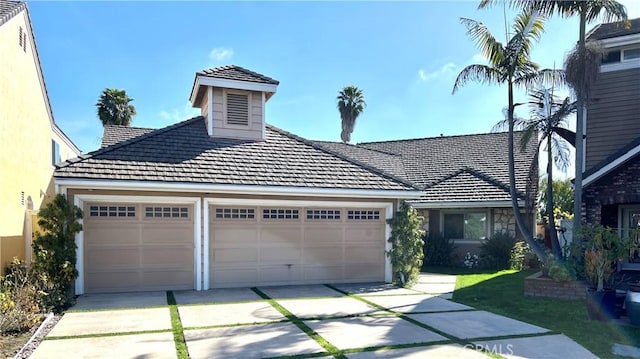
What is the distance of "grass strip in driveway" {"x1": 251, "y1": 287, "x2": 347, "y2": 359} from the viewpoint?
5.81 m

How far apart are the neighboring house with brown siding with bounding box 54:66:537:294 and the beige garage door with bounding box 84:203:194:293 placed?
2 centimetres

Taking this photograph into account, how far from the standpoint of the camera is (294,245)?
11.3 meters

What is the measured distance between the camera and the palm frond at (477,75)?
11.1m

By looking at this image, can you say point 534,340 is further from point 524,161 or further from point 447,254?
point 524,161

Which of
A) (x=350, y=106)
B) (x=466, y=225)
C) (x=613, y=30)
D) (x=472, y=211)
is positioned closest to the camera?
(x=613, y=30)

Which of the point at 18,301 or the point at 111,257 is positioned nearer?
the point at 18,301

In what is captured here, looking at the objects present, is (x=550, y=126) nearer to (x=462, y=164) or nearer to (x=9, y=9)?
(x=462, y=164)

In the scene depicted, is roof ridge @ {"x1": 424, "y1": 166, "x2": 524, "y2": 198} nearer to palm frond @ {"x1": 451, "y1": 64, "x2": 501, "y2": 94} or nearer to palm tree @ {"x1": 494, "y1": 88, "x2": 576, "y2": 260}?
palm tree @ {"x1": 494, "y1": 88, "x2": 576, "y2": 260}

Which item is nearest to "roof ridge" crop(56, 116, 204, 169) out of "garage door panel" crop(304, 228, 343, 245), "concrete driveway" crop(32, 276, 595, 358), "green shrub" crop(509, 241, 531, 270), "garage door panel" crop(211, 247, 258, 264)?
"concrete driveway" crop(32, 276, 595, 358)

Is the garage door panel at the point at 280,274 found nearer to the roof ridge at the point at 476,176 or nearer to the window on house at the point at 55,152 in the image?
the window on house at the point at 55,152

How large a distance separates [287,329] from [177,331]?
1.74 metres

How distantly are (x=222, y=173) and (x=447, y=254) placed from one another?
964 cm

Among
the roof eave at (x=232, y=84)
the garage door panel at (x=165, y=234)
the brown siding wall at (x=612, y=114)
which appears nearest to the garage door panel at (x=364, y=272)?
the garage door panel at (x=165, y=234)

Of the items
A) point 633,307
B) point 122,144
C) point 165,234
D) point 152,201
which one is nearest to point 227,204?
point 165,234
